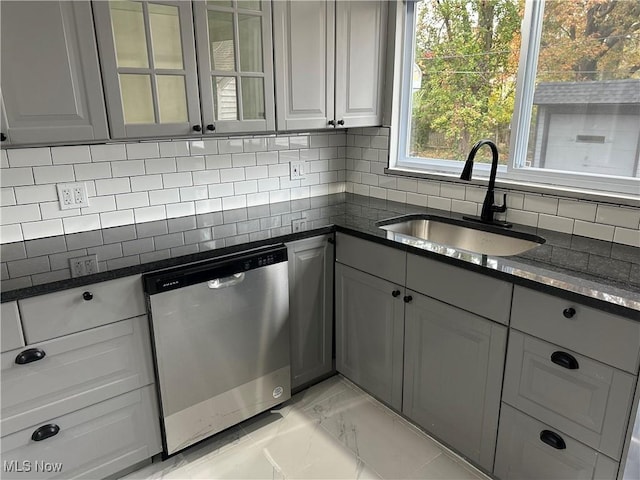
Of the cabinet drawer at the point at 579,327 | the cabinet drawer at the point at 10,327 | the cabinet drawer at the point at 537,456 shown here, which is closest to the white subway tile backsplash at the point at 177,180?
the cabinet drawer at the point at 10,327

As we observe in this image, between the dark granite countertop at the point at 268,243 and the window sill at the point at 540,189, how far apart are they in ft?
0.58

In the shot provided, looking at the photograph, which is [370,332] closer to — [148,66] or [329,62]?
[329,62]

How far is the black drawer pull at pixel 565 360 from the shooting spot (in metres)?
1.44

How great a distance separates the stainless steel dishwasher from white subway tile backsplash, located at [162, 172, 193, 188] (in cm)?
66

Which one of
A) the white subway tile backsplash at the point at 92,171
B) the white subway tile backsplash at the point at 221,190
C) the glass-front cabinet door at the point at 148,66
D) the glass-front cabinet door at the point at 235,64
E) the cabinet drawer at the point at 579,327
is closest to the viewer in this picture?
the cabinet drawer at the point at 579,327

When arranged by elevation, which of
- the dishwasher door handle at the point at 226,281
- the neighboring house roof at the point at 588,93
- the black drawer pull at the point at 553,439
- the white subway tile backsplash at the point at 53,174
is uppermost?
the neighboring house roof at the point at 588,93

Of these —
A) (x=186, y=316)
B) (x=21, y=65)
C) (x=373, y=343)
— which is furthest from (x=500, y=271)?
(x=21, y=65)

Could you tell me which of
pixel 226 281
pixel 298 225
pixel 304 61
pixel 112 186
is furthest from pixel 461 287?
pixel 112 186

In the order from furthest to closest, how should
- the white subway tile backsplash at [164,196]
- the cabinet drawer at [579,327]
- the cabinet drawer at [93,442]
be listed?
1. the white subway tile backsplash at [164,196]
2. the cabinet drawer at [93,442]
3. the cabinet drawer at [579,327]

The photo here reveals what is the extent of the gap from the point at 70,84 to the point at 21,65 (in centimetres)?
15

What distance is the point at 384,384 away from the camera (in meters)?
2.22

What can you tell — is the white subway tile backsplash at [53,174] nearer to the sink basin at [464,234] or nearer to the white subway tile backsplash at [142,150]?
the white subway tile backsplash at [142,150]

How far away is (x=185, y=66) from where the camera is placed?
1.86 m

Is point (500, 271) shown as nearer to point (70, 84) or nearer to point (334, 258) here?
point (334, 258)
